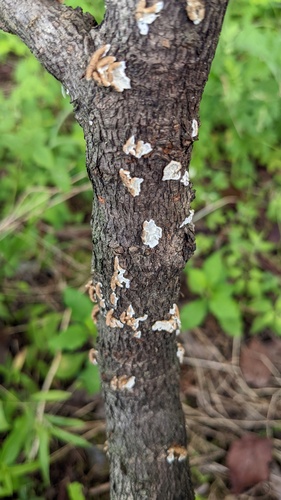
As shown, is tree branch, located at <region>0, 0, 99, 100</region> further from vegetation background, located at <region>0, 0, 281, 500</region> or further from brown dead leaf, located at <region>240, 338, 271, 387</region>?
brown dead leaf, located at <region>240, 338, 271, 387</region>

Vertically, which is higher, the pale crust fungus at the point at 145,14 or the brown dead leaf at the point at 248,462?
the pale crust fungus at the point at 145,14

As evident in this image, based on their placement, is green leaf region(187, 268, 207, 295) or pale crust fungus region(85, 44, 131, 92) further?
green leaf region(187, 268, 207, 295)

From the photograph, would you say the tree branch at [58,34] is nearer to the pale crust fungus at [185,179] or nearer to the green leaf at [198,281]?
the pale crust fungus at [185,179]

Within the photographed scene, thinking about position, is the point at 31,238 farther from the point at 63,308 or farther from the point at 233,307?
the point at 233,307

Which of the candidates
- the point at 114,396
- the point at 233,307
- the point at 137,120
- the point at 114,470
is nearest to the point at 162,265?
the point at 137,120

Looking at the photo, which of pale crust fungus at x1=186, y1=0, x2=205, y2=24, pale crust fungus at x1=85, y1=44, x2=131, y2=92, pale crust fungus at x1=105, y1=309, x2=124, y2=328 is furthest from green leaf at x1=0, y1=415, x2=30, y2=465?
pale crust fungus at x1=186, y1=0, x2=205, y2=24

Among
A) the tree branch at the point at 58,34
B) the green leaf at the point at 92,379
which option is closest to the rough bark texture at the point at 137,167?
the tree branch at the point at 58,34

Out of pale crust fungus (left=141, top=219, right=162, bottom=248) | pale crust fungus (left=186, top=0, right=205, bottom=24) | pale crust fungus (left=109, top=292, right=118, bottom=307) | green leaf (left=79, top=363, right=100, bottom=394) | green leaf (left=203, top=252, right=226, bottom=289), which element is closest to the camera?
pale crust fungus (left=186, top=0, right=205, bottom=24)
